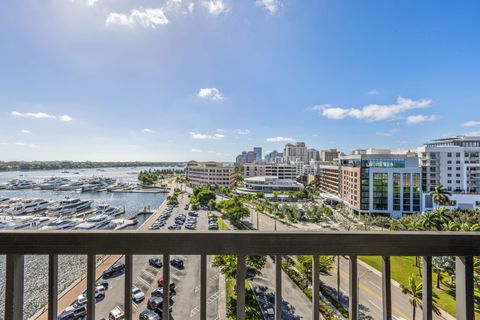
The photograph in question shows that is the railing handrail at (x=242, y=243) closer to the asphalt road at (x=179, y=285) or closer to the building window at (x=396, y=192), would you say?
the asphalt road at (x=179, y=285)

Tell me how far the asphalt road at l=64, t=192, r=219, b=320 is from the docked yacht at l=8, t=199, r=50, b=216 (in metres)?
9.93

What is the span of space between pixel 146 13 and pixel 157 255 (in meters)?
4.40

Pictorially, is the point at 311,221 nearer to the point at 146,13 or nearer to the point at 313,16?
the point at 313,16

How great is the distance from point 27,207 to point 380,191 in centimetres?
2900

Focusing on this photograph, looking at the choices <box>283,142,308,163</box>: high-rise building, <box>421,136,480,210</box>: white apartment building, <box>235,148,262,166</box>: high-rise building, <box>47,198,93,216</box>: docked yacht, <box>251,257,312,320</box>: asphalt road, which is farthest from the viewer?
<box>235,148,262,166</box>: high-rise building

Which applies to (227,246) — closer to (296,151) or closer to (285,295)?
(285,295)

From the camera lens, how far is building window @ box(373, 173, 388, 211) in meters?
19.7

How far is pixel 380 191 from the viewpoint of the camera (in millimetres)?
19750

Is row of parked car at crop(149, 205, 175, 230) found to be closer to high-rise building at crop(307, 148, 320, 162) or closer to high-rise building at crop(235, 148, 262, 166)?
high-rise building at crop(307, 148, 320, 162)

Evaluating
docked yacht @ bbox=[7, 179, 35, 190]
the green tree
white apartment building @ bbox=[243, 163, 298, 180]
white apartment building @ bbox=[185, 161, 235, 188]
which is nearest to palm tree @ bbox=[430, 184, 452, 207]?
white apartment building @ bbox=[243, 163, 298, 180]

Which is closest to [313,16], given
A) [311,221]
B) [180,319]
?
[180,319]

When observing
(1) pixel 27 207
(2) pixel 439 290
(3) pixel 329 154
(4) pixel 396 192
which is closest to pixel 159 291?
(2) pixel 439 290

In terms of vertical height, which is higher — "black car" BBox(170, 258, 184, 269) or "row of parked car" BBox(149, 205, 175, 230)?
"black car" BBox(170, 258, 184, 269)

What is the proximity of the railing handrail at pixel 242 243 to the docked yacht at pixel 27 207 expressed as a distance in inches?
785
